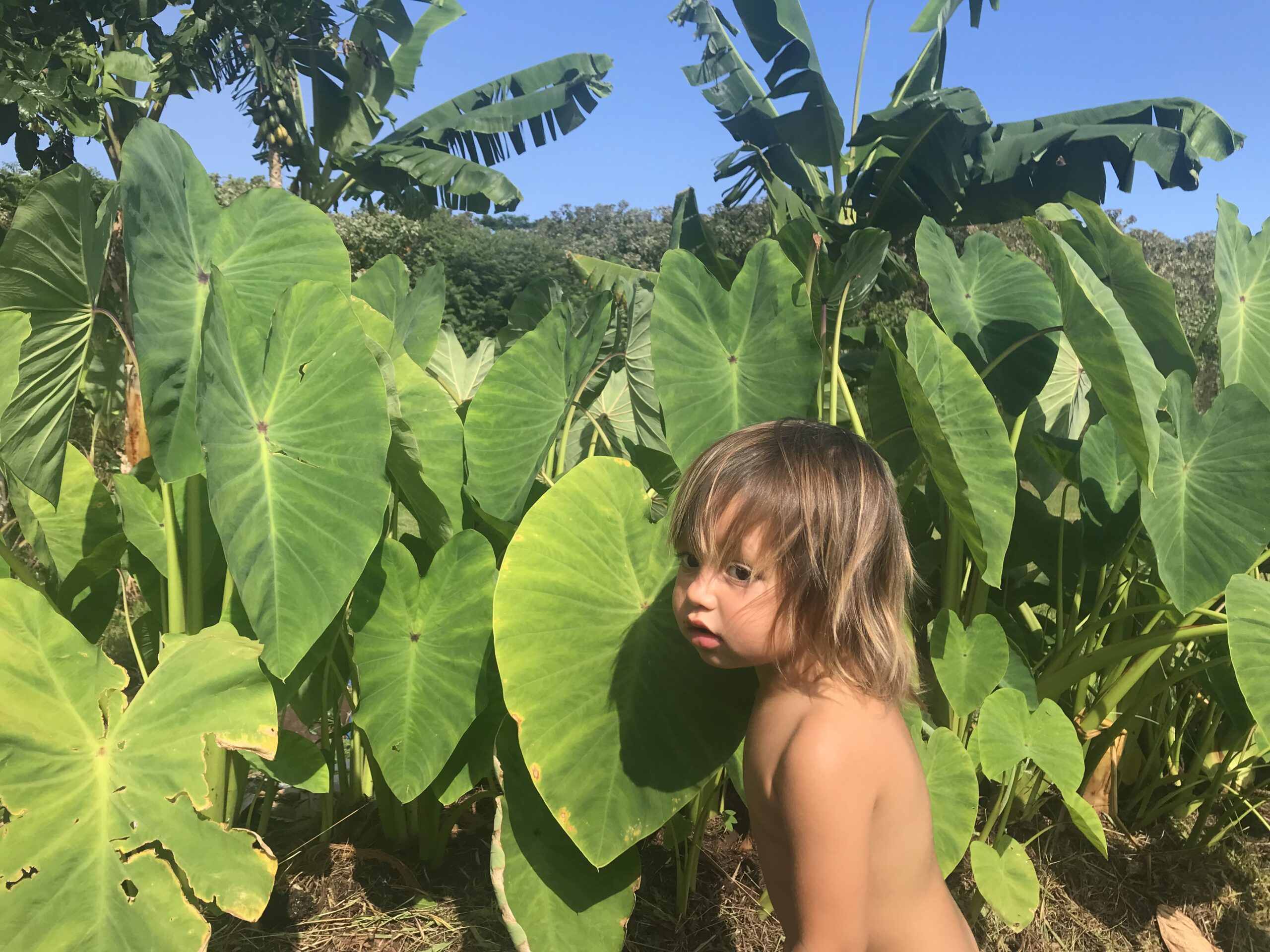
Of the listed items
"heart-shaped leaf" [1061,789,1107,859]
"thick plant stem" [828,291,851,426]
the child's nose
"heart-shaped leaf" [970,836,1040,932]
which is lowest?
"heart-shaped leaf" [970,836,1040,932]

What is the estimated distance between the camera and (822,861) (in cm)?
70

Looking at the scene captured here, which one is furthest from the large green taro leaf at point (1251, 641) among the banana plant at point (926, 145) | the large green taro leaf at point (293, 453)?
the banana plant at point (926, 145)

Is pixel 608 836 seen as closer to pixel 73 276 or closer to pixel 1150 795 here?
pixel 73 276

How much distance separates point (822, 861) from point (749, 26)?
593 cm

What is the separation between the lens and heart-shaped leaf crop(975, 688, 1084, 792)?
1.12 metres

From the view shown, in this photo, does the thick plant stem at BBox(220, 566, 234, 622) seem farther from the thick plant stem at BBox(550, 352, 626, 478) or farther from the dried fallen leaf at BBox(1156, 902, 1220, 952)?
the dried fallen leaf at BBox(1156, 902, 1220, 952)

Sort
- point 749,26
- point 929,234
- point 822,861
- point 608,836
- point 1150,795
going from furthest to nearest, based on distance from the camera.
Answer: point 749,26 < point 1150,795 < point 929,234 < point 608,836 < point 822,861

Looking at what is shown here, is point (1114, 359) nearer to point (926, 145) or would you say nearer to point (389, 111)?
point (926, 145)

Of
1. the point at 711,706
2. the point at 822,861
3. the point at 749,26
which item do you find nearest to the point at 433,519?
the point at 711,706

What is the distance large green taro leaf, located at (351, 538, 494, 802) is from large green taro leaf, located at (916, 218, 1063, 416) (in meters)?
0.87

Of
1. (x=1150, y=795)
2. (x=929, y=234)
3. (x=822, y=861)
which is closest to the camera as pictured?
(x=822, y=861)

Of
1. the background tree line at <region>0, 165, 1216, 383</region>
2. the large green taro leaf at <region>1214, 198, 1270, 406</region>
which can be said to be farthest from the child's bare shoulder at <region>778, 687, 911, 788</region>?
the background tree line at <region>0, 165, 1216, 383</region>

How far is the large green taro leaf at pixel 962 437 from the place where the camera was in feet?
3.54

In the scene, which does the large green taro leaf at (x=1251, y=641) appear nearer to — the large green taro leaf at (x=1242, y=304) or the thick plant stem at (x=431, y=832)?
the large green taro leaf at (x=1242, y=304)
